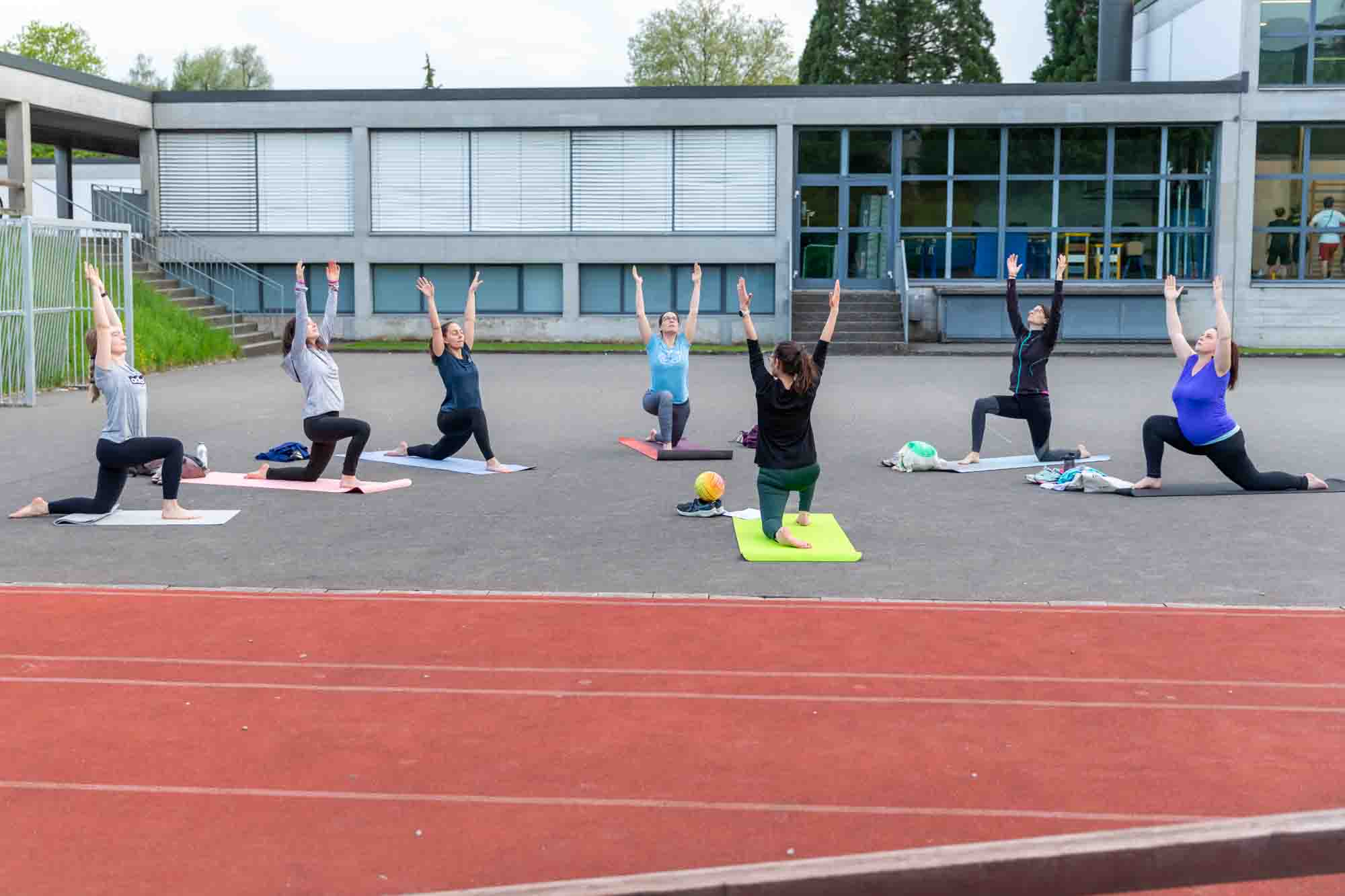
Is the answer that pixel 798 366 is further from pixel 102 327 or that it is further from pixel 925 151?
pixel 925 151

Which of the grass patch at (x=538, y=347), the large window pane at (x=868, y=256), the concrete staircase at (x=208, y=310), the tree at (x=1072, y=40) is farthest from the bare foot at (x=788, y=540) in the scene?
the tree at (x=1072, y=40)

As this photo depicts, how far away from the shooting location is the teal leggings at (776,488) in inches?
409

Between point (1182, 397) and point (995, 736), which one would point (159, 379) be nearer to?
point (1182, 397)

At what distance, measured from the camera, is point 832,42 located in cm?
7606

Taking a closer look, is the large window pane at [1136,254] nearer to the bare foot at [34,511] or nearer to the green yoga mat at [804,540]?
the green yoga mat at [804,540]

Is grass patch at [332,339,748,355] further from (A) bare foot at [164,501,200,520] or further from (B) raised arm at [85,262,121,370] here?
(A) bare foot at [164,501,200,520]

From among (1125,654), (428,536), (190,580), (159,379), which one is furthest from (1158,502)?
(159,379)

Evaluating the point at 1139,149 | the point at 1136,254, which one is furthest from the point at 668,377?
the point at 1139,149

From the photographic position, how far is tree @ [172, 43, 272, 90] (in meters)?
96.2

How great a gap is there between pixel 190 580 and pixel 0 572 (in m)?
1.28

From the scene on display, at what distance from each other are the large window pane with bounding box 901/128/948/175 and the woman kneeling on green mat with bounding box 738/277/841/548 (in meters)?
28.2

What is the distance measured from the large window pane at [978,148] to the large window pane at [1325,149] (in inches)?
307

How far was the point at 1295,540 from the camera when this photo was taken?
34.4 feet

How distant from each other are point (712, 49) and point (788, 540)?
72.8 m
